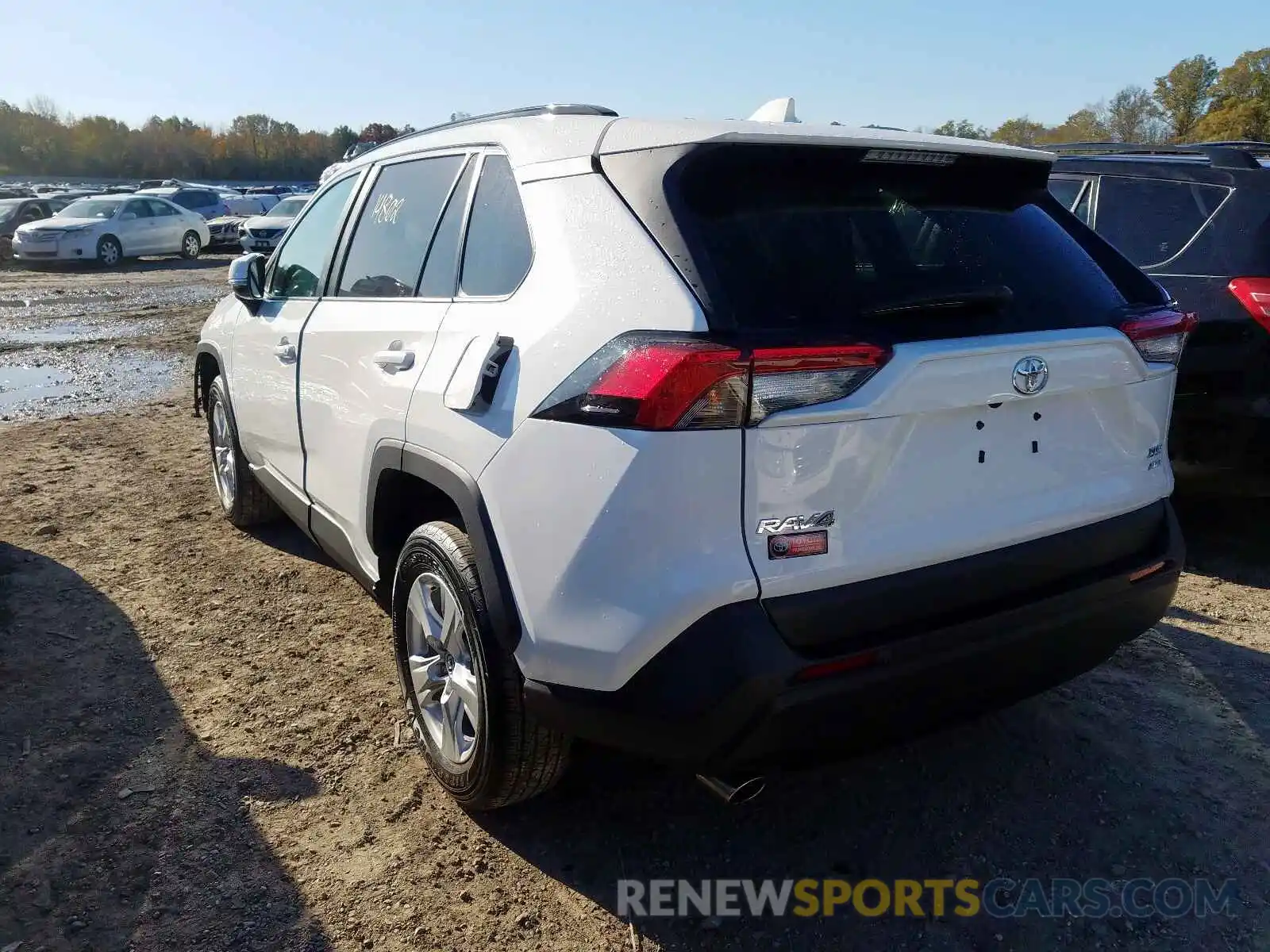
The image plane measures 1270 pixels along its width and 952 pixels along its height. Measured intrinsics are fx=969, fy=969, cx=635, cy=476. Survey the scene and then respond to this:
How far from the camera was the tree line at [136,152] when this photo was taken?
78812mm

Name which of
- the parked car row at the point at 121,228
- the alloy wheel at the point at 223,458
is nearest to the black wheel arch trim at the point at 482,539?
the alloy wheel at the point at 223,458

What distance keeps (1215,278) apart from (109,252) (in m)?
24.0

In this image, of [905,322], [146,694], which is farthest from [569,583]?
[146,694]

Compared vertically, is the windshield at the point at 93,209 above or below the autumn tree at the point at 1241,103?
below

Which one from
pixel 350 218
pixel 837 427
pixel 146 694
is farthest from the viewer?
pixel 350 218

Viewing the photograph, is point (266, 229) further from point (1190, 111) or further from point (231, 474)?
point (1190, 111)

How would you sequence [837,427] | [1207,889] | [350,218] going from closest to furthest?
[837,427]
[1207,889]
[350,218]

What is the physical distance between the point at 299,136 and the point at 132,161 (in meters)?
16.0

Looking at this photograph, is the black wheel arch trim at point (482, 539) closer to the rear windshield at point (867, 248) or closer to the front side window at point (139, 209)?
the rear windshield at point (867, 248)

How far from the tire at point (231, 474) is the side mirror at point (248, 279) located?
2.13ft

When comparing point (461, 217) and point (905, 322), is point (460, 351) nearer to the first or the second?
point (461, 217)

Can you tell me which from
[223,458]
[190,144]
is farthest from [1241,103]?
[190,144]

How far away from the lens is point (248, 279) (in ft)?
14.7

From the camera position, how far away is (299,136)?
296 ft
